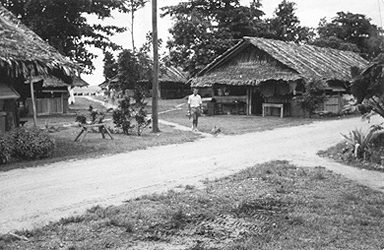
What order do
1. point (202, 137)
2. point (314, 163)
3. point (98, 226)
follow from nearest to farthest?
point (98, 226) < point (314, 163) < point (202, 137)

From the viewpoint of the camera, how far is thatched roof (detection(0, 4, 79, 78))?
36.7 ft

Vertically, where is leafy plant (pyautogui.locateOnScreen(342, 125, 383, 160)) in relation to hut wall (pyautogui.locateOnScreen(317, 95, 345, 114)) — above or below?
below

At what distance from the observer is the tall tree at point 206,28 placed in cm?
3456

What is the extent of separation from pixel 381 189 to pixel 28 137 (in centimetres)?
864

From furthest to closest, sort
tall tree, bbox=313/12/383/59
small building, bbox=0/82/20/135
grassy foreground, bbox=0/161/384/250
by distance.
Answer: tall tree, bbox=313/12/383/59 < small building, bbox=0/82/20/135 < grassy foreground, bbox=0/161/384/250

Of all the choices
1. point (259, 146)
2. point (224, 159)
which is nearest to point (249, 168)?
point (224, 159)

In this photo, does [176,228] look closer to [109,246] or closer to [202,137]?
[109,246]

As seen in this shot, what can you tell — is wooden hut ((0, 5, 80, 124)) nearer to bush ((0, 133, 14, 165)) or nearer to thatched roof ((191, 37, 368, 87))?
bush ((0, 133, 14, 165))

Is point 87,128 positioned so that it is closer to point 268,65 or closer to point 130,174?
point 130,174

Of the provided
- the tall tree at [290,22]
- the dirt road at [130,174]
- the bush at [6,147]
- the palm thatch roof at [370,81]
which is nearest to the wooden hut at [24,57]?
the bush at [6,147]

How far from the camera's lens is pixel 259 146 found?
42.5ft

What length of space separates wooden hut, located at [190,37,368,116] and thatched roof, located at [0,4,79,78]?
1529 cm

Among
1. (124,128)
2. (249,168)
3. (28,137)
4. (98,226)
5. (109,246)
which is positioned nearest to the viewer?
(109,246)

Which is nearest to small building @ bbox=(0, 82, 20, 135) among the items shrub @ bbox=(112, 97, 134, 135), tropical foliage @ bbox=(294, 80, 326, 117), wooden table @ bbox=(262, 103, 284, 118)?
shrub @ bbox=(112, 97, 134, 135)
